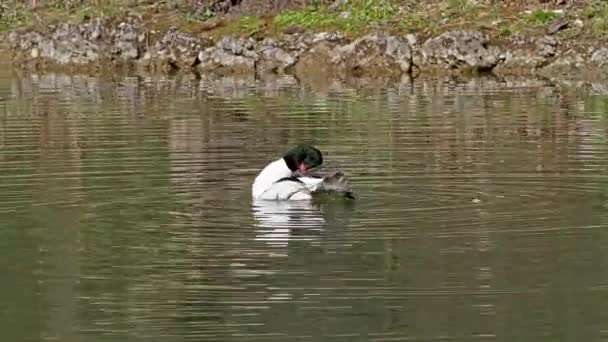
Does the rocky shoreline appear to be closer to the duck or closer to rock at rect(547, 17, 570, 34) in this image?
rock at rect(547, 17, 570, 34)

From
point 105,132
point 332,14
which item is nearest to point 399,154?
point 105,132

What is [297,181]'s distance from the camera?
16672 mm

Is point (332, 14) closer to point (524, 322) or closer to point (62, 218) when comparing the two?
point (62, 218)

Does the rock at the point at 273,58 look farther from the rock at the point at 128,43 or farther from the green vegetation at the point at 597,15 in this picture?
the green vegetation at the point at 597,15

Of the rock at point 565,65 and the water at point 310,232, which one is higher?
the rock at point 565,65

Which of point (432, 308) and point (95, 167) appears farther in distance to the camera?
point (95, 167)

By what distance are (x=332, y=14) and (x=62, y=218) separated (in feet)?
84.1

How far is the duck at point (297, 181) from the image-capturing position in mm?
16250

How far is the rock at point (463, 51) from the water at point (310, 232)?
11174 mm

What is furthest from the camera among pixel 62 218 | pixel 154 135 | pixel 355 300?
pixel 154 135

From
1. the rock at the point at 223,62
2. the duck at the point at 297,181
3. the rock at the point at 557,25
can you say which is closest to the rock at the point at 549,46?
the rock at the point at 557,25

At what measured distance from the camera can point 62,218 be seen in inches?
620

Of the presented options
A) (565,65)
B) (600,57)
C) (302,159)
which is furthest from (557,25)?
(302,159)

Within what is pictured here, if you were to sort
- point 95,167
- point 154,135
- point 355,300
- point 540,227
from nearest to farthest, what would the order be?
point 355,300
point 540,227
point 95,167
point 154,135
